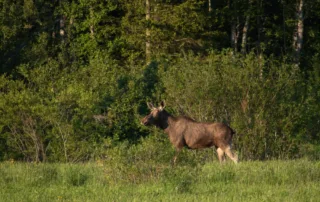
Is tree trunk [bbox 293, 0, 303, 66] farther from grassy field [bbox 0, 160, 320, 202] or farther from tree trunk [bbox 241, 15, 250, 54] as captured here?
grassy field [bbox 0, 160, 320, 202]

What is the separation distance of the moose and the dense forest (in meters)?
1.24

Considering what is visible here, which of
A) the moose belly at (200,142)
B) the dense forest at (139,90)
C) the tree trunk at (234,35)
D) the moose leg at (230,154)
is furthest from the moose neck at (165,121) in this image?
the tree trunk at (234,35)

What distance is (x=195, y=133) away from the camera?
71.5ft

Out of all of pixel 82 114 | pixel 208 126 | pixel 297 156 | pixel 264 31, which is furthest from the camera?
pixel 264 31

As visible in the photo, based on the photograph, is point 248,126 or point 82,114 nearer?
point 248,126

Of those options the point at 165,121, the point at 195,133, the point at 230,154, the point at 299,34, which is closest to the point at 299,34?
the point at 299,34

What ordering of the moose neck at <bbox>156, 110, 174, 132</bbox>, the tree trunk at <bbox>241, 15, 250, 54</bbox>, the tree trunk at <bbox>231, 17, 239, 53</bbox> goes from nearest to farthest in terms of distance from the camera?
the moose neck at <bbox>156, 110, 174, 132</bbox>, the tree trunk at <bbox>241, 15, 250, 54</bbox>, the tree trunk at <bbox>231, 17, 239, 53</bbox>

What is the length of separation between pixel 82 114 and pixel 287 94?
5980mm

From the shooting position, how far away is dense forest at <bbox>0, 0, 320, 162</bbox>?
24031 mm

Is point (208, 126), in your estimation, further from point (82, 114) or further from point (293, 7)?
point (293, 7)

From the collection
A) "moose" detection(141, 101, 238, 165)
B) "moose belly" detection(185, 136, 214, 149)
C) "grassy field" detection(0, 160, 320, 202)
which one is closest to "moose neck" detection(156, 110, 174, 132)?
"moose" detection(141, 101, 238, 165)


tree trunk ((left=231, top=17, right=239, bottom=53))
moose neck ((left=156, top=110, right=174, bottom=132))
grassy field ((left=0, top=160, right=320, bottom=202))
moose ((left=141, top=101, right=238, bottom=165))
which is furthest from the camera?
tree trunk ((left=231, top=17, right=239, bottom=53))

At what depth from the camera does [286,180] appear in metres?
16.6

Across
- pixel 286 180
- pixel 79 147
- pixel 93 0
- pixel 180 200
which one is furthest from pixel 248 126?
pixel 93 0
